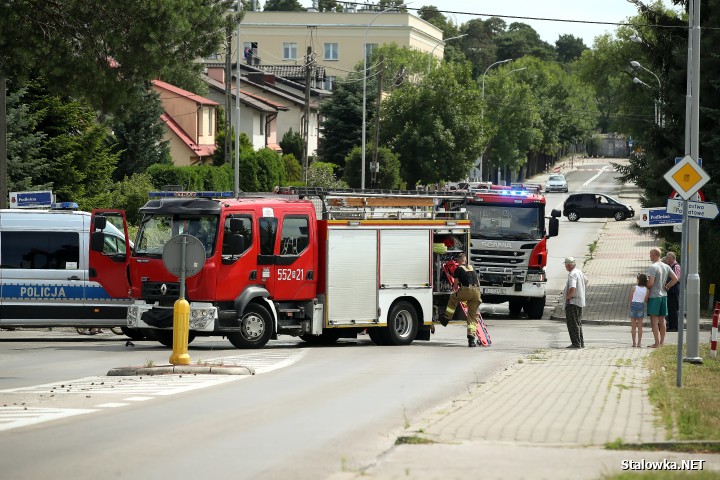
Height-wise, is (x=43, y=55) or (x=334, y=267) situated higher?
(x=43, y=55)

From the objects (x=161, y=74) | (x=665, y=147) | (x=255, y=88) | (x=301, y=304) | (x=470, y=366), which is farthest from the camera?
(x=255, y=88)

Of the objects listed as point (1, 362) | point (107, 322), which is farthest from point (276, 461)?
point (107, 322)

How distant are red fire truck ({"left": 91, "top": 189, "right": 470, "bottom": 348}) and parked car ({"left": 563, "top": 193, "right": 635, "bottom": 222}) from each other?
52.3 metres

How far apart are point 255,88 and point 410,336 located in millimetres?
71648

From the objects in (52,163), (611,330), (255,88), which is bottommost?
(611,330)

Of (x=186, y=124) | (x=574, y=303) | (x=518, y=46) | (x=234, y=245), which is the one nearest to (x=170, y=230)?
(x=234, y=245)

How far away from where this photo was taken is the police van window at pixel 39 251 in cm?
2420

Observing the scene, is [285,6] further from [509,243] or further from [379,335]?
[379,335]

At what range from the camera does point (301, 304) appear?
23.0 meters

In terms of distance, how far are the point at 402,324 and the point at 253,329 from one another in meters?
3.34

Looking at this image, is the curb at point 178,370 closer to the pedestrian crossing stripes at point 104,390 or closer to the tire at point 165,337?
the pedestrian crossing stripes at point 104,390

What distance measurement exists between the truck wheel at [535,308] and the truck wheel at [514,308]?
1.19ft

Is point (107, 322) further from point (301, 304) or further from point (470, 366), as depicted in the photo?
point (470, 366)

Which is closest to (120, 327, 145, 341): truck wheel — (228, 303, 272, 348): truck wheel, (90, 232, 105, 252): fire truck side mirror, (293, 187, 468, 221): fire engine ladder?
(90, 232, 105, 252): fire truck side mirror
